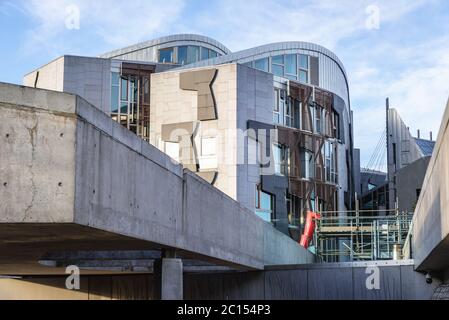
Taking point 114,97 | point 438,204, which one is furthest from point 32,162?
point 114,97

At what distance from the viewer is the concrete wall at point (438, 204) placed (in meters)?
12.8

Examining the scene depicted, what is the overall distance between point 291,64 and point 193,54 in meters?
10.9

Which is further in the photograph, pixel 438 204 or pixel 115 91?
pixel 115 91

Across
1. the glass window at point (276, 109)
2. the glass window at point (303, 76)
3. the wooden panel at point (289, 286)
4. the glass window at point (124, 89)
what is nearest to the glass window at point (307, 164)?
the glass window at point (276, 109)

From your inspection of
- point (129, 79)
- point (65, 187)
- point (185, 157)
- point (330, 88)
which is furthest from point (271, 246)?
point (330, 88)

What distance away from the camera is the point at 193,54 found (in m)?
66.1

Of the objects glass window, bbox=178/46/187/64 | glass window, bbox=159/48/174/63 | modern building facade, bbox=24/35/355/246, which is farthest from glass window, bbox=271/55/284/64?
glass window, bbox=159/48/174/63

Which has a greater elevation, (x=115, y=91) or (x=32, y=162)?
(x=115, y=91)

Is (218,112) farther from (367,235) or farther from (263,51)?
(367,235)

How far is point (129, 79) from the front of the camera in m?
53.2

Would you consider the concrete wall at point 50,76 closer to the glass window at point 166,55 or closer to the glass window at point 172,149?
the glass window at point 172,149

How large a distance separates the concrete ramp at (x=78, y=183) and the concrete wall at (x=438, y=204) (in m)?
5.65

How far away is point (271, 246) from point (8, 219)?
21.7 metres
